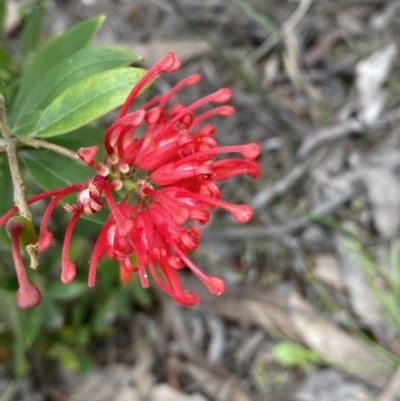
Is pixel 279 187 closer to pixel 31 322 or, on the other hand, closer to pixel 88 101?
pixel 31 322

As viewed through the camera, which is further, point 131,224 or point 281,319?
point 281,319

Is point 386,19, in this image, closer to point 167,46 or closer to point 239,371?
point 167,46

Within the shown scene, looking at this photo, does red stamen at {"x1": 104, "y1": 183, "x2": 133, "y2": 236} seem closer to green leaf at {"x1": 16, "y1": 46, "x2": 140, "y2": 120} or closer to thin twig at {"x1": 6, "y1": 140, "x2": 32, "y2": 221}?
thin twig at {"x1": 6, "y1": 140, "x2": 32, "y2": 221}

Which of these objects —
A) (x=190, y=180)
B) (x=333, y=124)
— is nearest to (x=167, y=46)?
(x=333, y=124)

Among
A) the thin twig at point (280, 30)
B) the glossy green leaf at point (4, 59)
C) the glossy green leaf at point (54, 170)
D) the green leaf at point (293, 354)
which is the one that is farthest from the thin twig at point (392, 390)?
the glossy green leaf at point (4, 59)

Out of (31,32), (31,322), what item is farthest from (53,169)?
(31,322)

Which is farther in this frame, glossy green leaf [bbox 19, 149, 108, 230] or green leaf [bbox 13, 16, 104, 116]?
green leaf [bbox 13, 16, 104, 116]

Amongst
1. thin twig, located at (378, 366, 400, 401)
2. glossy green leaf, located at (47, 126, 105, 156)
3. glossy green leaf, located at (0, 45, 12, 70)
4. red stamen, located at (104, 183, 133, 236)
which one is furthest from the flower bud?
thin twig, located at (378, 366, 400, 401)
